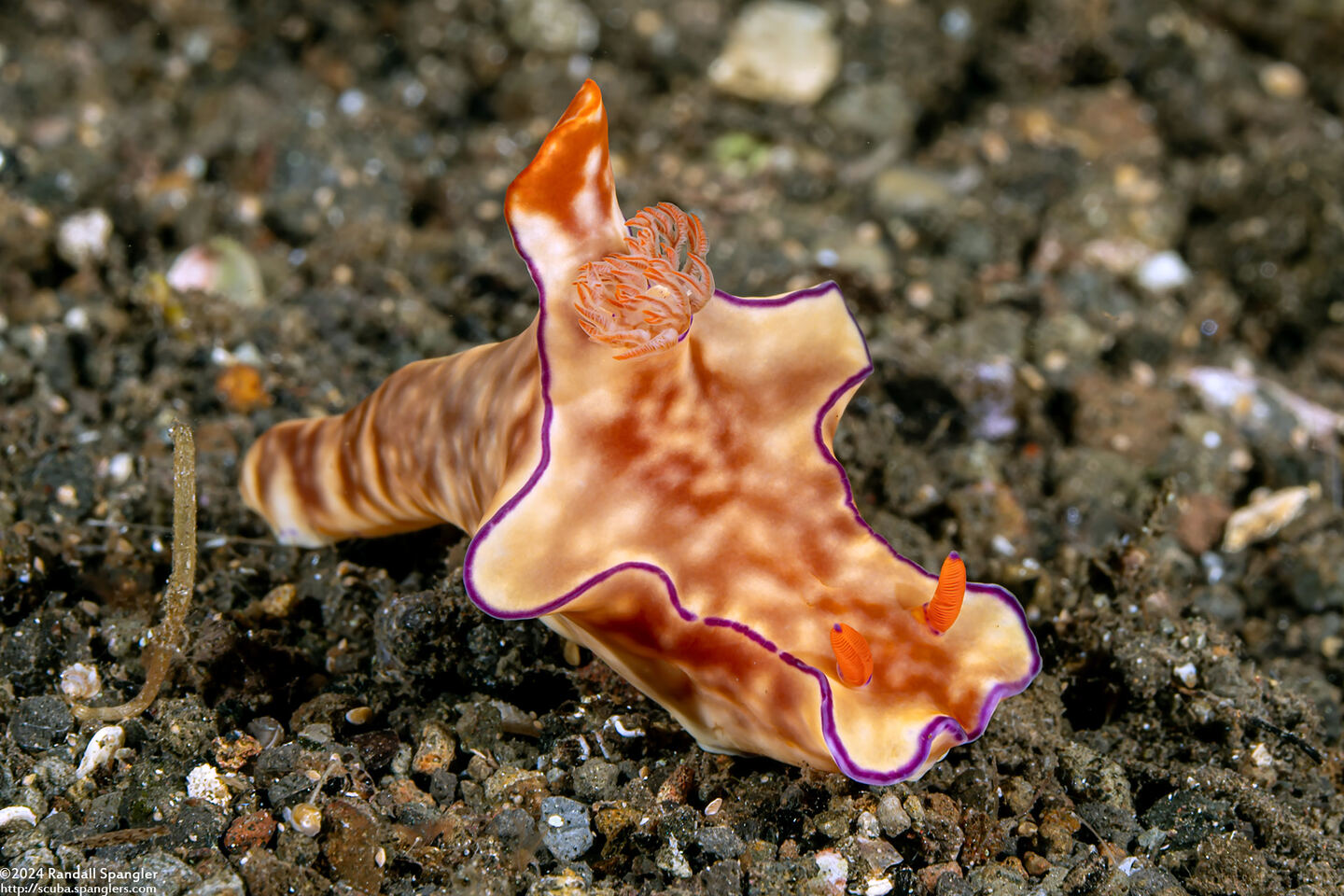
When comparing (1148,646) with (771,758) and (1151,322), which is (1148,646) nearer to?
(771,758)

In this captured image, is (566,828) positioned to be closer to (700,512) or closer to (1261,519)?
(700,512)

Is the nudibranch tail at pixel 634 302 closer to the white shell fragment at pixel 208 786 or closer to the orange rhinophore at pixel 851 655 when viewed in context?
the orange rhinophore at pixel 851 655

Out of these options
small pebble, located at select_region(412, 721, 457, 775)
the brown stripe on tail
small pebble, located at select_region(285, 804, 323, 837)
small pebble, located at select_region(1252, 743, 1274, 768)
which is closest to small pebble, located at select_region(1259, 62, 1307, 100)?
small pebble, located at select_region(1252, 743, 1274, 768)

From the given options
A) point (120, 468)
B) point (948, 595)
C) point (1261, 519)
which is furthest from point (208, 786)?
point (1261, 519)

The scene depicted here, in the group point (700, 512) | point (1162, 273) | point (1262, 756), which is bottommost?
point (1162, 273)

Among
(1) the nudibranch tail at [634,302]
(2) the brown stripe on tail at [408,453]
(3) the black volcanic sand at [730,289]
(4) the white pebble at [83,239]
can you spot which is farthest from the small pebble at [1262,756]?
(4) the white pebble at [83,239]

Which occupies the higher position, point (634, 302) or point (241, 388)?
point (634, 302)
